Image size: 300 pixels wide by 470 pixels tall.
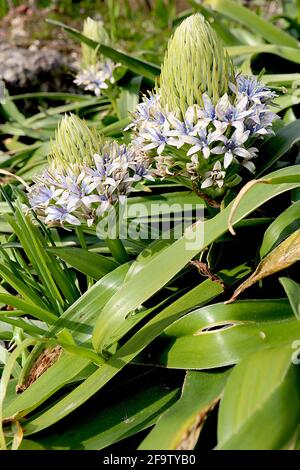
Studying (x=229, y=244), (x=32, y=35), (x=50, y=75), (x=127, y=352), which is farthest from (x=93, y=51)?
(x=32, y=35)

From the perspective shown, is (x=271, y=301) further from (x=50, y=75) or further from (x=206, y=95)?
(x=50, y=75)

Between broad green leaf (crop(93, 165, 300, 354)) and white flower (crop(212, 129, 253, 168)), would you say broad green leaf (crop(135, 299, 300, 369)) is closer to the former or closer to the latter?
broad green leaf (crop(93, 165, 300, 354))

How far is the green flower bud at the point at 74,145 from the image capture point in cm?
181

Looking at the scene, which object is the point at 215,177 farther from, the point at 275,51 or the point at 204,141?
the point at 275,51

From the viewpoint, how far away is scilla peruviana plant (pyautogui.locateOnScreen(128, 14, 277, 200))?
1760mm

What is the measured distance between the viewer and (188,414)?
153 centimetres

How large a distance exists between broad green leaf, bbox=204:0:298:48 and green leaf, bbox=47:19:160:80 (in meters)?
0.68

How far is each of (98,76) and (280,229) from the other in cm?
146

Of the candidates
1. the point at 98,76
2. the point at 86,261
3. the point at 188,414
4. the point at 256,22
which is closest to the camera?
the point at 188,414

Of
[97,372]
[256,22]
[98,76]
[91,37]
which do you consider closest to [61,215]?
[97,372]

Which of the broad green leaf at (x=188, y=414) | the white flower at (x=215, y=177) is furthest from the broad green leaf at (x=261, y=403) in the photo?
the white flower at (x=215, y=177)

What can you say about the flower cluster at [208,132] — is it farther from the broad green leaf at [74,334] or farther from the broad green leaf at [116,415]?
the broad green leaf at [116,415]

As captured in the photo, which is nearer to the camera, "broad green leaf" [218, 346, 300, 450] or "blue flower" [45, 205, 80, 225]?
"broad green leaf" [218, 346, 300, 450]

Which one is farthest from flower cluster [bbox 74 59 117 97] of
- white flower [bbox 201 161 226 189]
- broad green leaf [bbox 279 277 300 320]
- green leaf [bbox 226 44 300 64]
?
broad green leaf [bbox 279 277 300 320]
